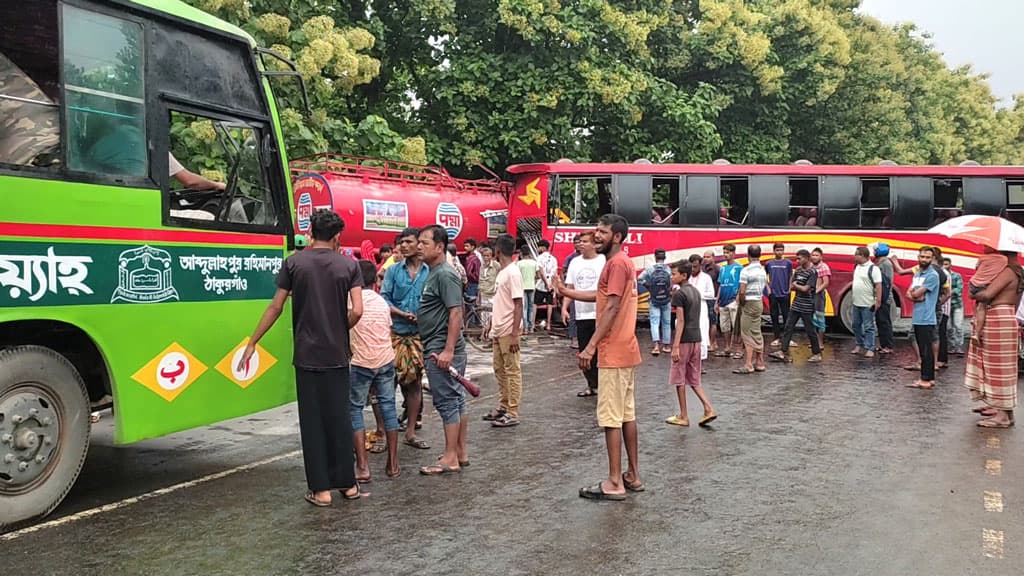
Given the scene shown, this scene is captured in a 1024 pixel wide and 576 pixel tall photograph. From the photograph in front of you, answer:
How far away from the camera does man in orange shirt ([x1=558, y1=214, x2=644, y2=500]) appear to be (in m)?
5.70

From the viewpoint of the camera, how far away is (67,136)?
497cm

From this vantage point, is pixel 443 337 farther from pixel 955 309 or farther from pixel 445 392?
pixel 955 309

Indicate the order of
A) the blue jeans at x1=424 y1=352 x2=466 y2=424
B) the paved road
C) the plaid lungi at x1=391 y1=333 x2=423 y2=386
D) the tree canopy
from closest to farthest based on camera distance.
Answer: the paved road → the blue jeans at x1=424 y1=352 x2=466 y2=424 → the plaid lungi at x1=391 y1=333 x2=423 y2=386 → the tree canopy

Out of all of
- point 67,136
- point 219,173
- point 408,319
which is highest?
point 67,136

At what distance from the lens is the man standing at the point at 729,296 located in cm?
1362

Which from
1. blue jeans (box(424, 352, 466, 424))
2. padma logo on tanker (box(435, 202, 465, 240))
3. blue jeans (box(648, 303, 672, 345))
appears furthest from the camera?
padma logo on tanker (box(435, 202, 465, 240))


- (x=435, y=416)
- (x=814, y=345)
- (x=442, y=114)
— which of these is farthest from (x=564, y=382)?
(x=442, y=114)

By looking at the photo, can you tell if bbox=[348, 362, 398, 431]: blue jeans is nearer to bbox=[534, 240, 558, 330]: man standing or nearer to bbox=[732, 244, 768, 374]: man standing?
bbox=[732, 244, 768, 374]: man standing

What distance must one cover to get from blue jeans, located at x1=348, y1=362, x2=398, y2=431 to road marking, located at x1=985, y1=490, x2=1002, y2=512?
3977 mm

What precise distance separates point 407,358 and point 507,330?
52.6 inches

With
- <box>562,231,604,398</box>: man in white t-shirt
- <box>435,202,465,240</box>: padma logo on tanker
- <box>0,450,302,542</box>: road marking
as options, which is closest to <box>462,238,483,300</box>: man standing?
<box>435,202,465,240</box>: padma logo on tanker

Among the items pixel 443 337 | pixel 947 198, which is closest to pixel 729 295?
pixel 947 198

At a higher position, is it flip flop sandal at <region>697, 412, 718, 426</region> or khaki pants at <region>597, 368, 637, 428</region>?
khaki pants at <region>597, 368, 637, 428</region>

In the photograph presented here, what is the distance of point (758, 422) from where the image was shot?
832cm
